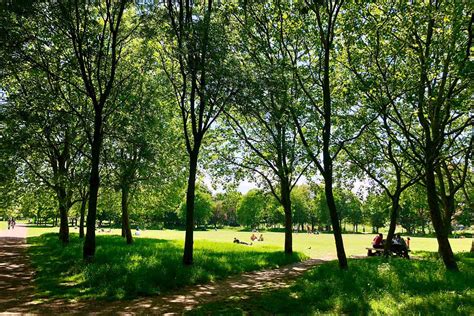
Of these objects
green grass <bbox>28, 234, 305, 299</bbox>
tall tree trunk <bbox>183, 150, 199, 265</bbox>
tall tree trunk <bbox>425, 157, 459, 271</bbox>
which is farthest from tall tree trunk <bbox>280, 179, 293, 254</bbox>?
tall tree trunk <bbox>425, 157, 459, 271</bbox>

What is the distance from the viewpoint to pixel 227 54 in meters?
15.6

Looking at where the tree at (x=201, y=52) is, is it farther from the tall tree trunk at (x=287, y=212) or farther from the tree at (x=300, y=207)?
the tree at (x=300, y=207)

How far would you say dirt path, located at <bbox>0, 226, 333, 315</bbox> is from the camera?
952 centimetres

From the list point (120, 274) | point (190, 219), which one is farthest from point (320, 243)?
point (120, 274)

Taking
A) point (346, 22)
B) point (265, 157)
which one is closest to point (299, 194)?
point (265, 157)

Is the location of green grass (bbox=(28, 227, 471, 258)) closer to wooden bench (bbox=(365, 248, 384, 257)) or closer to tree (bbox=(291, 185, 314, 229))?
wooden bench (bbox=(365, 248, 384, 257))

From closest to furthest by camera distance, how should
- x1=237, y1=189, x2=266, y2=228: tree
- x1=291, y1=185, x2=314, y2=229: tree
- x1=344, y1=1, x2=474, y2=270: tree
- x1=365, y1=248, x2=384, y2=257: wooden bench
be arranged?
x1=344, y1=1, x2=474, y2=270: tree < x1=365, y1=248, x2=384, y2=257: wooden bench < x1=237, y1=189, x2=266, y2=228: tree < x1=291, y1=185, x2=314, y2=229: tree

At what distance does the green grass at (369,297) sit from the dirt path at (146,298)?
919mm

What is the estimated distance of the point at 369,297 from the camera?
985cm

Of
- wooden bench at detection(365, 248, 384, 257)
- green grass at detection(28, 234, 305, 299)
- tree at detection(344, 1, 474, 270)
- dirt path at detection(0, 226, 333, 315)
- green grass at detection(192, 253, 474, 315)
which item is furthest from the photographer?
wooden bench at detection(365, 248, 384, 257)

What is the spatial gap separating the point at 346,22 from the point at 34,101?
15591mm

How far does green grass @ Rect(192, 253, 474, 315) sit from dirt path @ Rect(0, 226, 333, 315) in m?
0.92

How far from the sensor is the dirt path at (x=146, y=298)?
952 cm

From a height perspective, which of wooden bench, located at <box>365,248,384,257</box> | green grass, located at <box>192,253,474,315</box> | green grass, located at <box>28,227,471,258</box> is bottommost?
green grass, located at <box>28,227,471,258</box>
